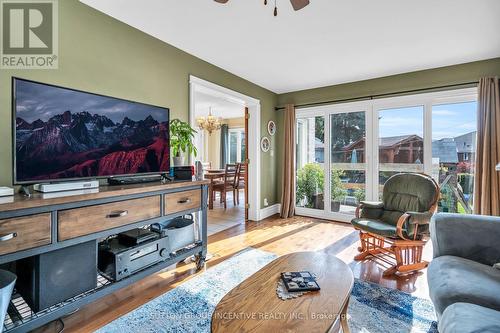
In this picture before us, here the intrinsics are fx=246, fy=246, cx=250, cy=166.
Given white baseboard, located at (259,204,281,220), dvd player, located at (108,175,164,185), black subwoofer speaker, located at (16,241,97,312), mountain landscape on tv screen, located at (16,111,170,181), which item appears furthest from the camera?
white baseboard, located at (259,204,281,220)

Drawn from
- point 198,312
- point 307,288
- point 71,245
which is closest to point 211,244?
point 198,312

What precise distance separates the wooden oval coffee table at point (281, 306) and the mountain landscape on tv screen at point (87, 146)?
1430mm

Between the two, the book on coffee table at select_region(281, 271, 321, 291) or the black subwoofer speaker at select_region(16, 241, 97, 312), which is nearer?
the book on coffee table at select_region(281, 271, 321, 291)

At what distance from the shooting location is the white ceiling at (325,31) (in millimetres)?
2096

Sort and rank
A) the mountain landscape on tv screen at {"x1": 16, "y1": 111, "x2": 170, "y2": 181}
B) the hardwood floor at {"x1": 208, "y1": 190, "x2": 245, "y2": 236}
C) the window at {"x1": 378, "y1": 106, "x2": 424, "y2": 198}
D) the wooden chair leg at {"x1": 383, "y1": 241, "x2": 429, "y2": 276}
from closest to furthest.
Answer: the mountain landscape on tv screen at {"x1": 16, "y1": 111, "x2": 170, "y2": 181}
the wooden chair leg at {"x1": 383, "y1": 241, "x2": 429, "y2": 276}
the window at {"x1": 378, "y1": 106, "x2": 424, "y2": 198}
the hardwood floor at {"x1": 208, "y1": 190, "x2": 245, "y2": 236}

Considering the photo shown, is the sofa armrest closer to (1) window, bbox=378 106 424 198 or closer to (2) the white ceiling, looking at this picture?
(2) the white ceiling

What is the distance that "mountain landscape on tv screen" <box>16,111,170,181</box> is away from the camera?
155cm

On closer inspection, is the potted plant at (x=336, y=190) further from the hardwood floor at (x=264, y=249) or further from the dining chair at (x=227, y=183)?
the dining chair at (x=227, y=183)

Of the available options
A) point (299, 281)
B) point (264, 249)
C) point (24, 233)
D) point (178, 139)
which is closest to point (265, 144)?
point (264, 249)

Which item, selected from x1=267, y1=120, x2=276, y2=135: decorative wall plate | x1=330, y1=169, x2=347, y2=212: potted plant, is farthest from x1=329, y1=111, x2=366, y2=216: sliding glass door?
x1=267, y1=120, x2=276, y2=135: decorative wall plate

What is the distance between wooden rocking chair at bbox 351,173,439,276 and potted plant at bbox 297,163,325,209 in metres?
1.60

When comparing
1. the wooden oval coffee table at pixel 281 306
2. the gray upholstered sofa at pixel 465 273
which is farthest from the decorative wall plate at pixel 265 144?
the wooden oval coffee table at pixel 281 306

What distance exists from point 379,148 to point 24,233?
4.29m

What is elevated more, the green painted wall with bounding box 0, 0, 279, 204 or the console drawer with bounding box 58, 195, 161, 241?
the green painted wall with bounding box 0, 0, 279, 204
